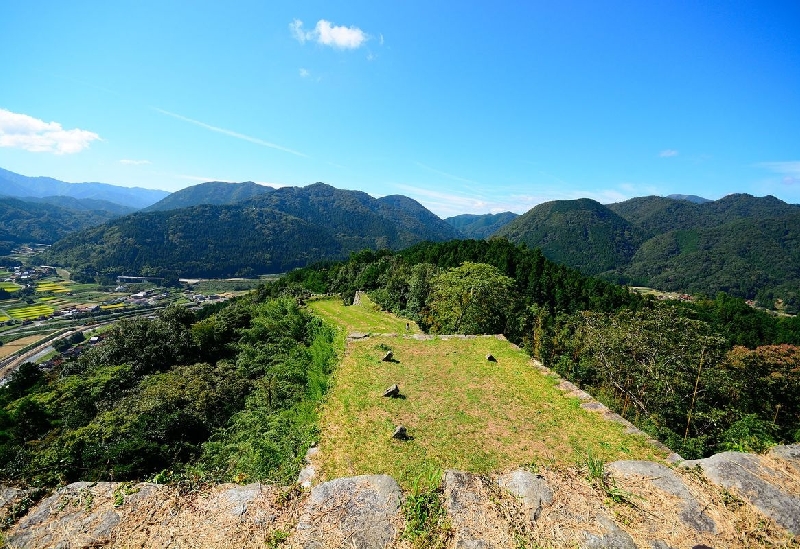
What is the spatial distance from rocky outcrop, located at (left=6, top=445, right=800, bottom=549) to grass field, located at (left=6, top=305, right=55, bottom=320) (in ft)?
393

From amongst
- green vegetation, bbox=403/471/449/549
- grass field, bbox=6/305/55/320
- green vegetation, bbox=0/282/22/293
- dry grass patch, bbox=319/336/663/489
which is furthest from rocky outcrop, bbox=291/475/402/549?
green vegetation, bbox=0/282/22/293

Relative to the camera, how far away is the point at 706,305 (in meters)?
67.9

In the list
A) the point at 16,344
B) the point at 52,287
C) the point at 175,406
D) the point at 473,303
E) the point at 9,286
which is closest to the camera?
the point at 175,406

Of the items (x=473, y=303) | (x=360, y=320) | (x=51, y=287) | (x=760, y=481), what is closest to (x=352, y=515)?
(x=760, y=481)

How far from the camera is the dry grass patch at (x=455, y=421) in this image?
8648 millimetres

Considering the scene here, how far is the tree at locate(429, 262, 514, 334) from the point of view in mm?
29219

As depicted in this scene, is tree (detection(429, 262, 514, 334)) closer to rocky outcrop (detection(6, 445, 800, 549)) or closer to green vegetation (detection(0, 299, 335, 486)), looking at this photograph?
green vegetation (detection(0, 299, 335, 486))

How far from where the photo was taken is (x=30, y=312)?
9300cm

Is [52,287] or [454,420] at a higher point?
[454,420]

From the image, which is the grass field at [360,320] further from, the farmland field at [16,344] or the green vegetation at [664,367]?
the farmland field at [16,344]

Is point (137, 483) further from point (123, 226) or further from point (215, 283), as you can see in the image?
point (123, 226)

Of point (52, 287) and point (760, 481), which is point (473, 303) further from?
point (52, 287)

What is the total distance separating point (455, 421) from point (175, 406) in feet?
36.7

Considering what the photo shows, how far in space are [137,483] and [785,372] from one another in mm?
37092
